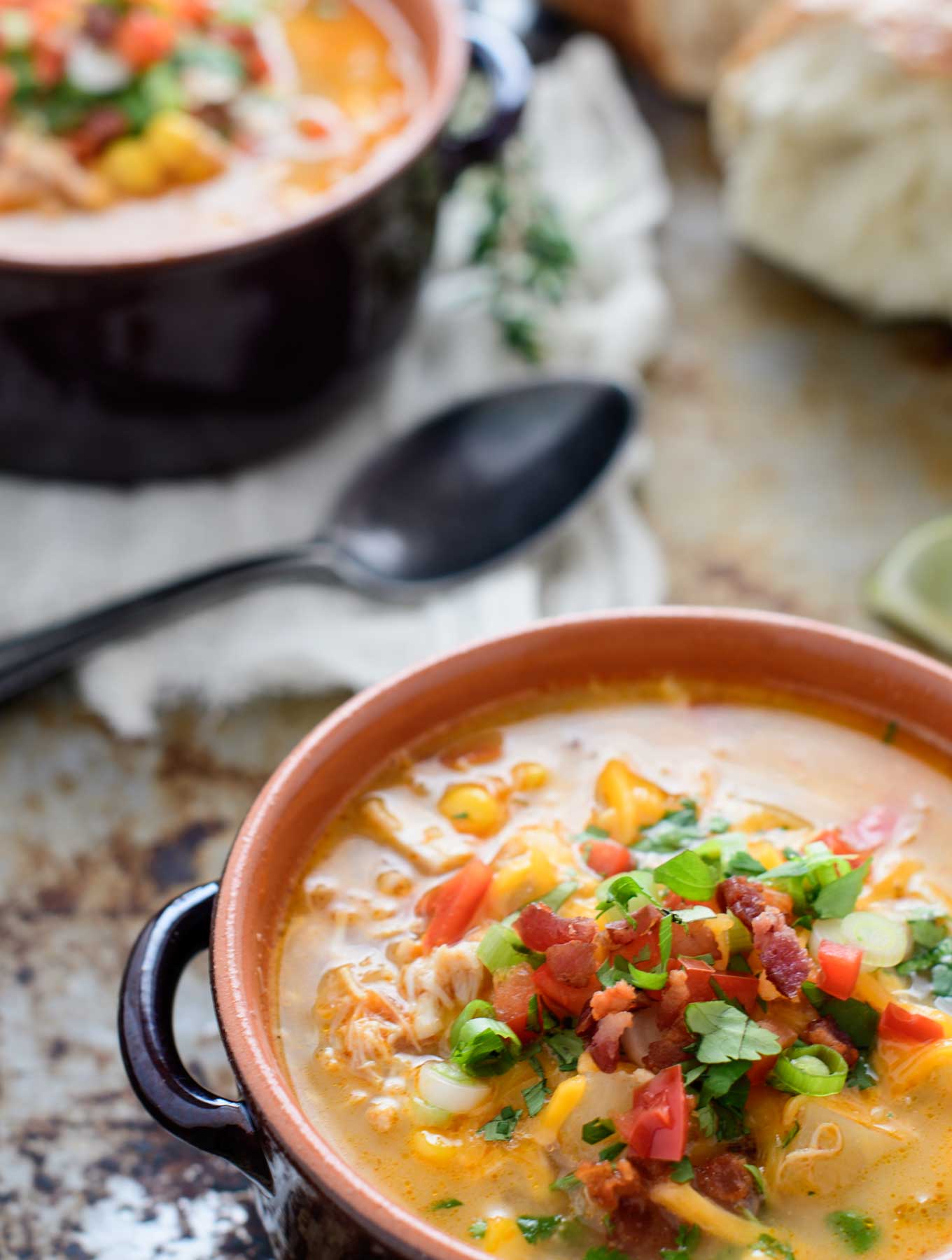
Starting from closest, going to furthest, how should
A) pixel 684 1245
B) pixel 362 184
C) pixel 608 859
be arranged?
1. pixel 684 1245
2. pixel 608 859
3. pixel 362 184

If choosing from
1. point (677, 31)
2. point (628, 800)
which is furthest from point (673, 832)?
point (677, 31)

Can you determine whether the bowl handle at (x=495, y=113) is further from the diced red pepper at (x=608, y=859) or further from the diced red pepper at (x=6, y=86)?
the diced red pepper at (x=608, y=859)

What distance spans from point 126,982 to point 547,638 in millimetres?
733

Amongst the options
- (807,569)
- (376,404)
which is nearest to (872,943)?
(807,569)

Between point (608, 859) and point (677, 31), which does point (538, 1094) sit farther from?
point (677, 31)

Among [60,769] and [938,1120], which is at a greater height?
[938,1120]

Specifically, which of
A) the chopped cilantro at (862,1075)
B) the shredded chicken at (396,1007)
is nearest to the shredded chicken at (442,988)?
the shredded chicken at (396,1007)

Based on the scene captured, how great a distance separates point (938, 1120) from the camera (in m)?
1.67

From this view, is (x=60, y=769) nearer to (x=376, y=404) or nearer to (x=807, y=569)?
(x=376, y=404)

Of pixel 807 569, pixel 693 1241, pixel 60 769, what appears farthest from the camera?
pixel 807 569

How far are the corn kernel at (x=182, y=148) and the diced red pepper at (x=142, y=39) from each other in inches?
5.9

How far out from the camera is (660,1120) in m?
1.58

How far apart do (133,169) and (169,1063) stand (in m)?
1.90

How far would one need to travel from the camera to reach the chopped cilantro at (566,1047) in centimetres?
167
